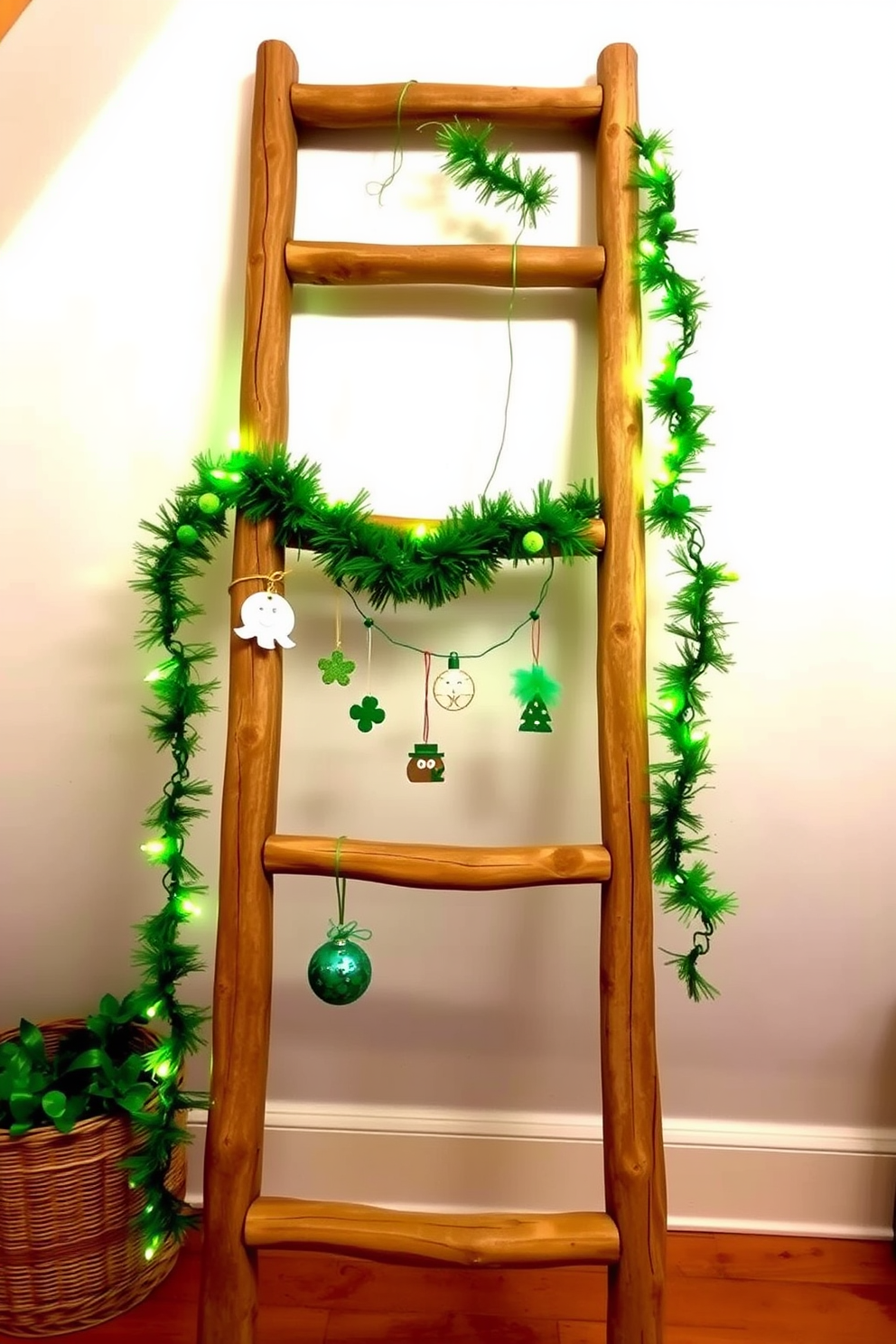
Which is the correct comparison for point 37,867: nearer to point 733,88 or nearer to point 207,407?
point 207,407

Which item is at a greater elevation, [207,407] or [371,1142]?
[207,407]

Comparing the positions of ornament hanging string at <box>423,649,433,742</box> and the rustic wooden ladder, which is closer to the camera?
the rustic wooden ladder

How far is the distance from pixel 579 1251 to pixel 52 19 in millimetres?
1377

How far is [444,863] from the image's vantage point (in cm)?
102

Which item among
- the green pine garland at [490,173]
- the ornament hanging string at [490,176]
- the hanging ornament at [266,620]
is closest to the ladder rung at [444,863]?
the hanging ornament at [266,620]

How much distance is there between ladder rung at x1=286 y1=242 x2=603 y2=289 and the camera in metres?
1.11

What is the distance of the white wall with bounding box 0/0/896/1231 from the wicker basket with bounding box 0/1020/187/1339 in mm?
244

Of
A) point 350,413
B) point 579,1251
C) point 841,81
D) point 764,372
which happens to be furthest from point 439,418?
point 579,1251

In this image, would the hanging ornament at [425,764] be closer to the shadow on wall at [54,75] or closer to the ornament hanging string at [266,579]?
the ornament hanging string at [266,579]

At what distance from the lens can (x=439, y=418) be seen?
1204mm

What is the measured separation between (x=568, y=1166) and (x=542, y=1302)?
6.2 inches

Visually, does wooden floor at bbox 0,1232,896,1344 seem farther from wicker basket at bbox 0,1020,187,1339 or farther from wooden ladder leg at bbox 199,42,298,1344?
wooden ladder leg at bbox 199,42,298,1344

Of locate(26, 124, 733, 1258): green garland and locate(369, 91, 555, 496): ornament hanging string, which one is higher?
locate(369, 91, 555, 496): ornament hanging string

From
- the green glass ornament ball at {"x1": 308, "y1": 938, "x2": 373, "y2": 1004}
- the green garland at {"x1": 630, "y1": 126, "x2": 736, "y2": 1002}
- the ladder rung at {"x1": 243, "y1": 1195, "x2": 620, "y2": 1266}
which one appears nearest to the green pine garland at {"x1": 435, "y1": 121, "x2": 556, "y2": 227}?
the green garland at {"x1": 630, "y1": 126, "x2": 736, "y2": 1002}
